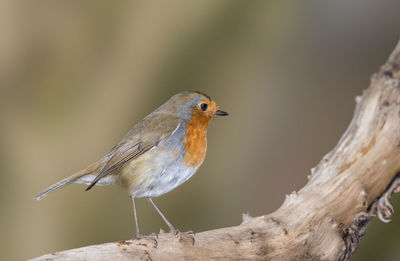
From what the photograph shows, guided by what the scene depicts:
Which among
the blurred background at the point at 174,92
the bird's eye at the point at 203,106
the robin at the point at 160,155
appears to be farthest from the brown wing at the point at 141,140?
the blurred background at the point at 174,92

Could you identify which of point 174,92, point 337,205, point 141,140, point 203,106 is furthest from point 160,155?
point 174,92

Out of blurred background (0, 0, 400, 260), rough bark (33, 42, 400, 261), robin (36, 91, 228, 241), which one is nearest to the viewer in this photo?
rough bark (33, 42, 400, 261)

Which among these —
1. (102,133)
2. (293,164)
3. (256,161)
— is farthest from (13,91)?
(293,164)

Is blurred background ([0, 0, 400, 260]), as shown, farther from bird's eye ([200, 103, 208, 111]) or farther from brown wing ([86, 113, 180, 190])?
bird's eye ([200, 103, 208, 111])

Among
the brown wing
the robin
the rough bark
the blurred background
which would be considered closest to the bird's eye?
the robin

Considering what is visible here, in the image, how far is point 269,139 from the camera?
5.27 meters

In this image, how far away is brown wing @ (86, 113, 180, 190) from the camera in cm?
263

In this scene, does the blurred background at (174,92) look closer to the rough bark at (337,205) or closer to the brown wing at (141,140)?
the brown wing at (141,140)

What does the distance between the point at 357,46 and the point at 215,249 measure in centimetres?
358

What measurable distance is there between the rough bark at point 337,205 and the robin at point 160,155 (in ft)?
1.15

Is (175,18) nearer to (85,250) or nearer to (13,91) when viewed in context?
(13,91)

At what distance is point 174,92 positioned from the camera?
15.6 feet

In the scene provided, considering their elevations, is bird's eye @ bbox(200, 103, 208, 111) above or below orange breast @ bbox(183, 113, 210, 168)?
above

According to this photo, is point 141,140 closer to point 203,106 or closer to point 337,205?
point 203,106
